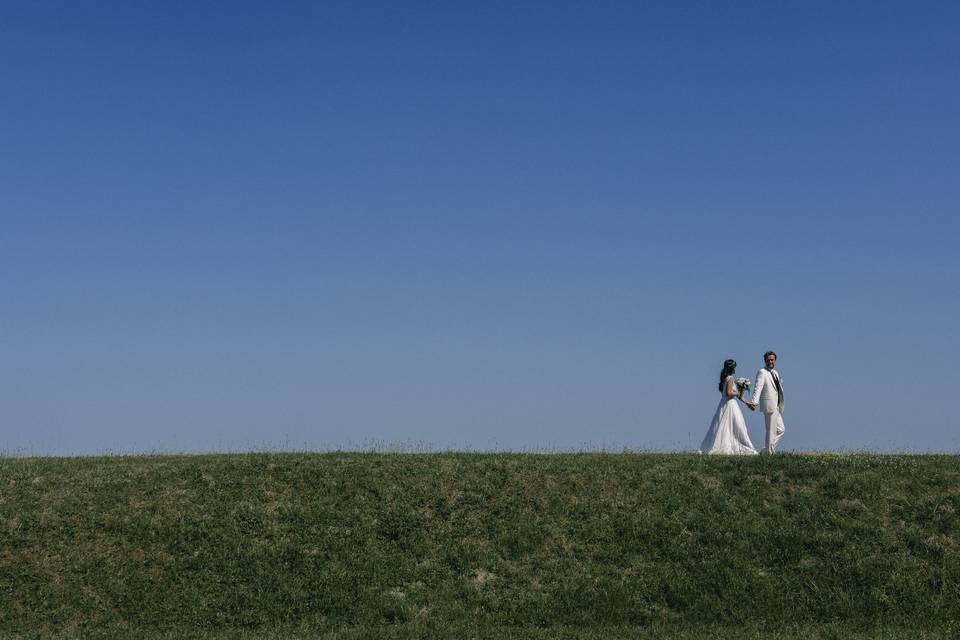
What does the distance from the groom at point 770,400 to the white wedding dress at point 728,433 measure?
0.48m

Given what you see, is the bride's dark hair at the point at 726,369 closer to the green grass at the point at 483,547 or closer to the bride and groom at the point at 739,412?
the bride and groom at the point at 739,412

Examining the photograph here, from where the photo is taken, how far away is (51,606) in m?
21.4

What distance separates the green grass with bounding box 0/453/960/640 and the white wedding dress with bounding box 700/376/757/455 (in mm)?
2297

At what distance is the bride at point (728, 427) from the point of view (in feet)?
94.6

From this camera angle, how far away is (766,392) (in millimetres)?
29094

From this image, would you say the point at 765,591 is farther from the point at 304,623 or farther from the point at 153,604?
the point at 153,604

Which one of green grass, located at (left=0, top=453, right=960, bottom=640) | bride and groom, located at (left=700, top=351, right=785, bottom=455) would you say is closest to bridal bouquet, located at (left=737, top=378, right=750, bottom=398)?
bride and groom, located at (left=700, top=351, right=785, bottom=455)

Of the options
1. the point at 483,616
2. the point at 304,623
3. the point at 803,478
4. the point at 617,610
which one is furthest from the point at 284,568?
the point at 803,478

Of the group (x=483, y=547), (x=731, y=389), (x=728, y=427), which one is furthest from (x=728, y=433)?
(x=483, y=547)

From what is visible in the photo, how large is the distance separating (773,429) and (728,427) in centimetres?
144

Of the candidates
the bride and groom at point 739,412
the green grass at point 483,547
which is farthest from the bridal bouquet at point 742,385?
the green grass at point 483,547

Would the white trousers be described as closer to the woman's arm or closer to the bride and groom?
the bride and groom

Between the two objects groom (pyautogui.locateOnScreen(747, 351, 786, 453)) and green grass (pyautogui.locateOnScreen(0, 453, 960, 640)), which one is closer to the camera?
green grass (pyautogui.locateOnScreen(0, 453, 960, 640))

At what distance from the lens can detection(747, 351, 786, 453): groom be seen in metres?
29.0
